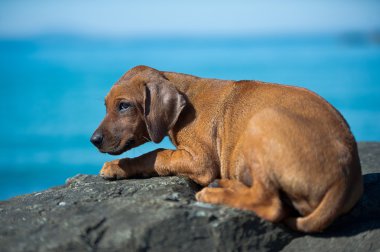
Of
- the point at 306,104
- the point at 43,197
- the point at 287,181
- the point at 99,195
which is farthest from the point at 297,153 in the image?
the point at 43,197

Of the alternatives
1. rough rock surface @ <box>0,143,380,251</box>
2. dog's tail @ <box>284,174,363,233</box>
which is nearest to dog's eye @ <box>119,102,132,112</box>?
rough rock surface @ <box>0,143,380,251</box>

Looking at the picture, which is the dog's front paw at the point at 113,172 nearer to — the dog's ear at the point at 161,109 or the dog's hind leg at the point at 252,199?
the dog's ear at the point at 161,109

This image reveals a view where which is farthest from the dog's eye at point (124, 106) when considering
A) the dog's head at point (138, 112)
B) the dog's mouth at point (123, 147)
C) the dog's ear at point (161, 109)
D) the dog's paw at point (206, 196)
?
the dog's paw at point (206, 196)

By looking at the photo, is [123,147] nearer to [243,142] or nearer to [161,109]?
[161,109]

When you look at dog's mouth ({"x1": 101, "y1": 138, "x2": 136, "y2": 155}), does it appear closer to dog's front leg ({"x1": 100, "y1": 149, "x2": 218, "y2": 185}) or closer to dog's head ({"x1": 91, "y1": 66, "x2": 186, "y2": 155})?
dog's head ({"x1": 91, "y1": 66, "x2": 186, "y2": 155})

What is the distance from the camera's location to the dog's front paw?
20.1 feet

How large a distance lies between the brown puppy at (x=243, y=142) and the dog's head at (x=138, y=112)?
0.03 feet

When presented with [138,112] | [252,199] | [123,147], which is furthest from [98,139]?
[252,199]

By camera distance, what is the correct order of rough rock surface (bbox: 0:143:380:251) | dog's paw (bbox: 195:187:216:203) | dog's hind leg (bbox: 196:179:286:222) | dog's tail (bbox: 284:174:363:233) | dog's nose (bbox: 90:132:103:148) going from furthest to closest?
1. dog's nose (bbox: 90:132:103:148)
2. dog's paw (bbox: 195:187:216:203)
3. dog's hind leg (bbox: 196:179:286:222)
4. dog's tail (bbox: 284:174:363:233)
5. rough rock surface (bbox: 0:143:380:251)

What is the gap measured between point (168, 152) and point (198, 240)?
140cm

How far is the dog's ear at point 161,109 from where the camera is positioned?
19.5 feet

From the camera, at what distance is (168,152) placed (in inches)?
234

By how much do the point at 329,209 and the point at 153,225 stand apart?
1484 millimetres

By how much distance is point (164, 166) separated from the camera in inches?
233
